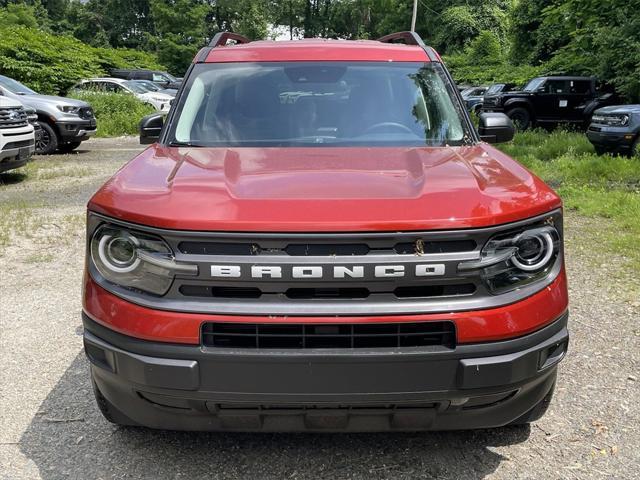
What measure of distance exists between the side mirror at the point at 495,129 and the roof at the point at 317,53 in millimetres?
552

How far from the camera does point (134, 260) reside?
222 centimetres

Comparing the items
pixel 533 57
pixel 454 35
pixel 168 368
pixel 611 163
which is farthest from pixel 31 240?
pixel 454 35

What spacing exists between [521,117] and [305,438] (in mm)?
17749

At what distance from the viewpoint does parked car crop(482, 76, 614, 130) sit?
18.2 metres

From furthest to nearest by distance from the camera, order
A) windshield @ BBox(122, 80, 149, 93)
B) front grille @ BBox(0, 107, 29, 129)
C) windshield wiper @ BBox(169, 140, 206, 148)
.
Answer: windshield @ BBox(122, 80, 149, 93) < front grille @ BBox(0, 107, 29, 129) < windshield wiper @ BBox(169, 140, 206, 148)

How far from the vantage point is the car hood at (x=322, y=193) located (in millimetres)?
2113

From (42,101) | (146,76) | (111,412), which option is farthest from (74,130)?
(146,76)

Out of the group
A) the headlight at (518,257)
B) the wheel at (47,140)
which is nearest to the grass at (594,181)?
the headlight at (518,257)

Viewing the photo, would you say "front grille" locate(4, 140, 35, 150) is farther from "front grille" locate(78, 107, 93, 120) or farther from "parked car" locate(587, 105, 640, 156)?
"parked car" locate(587, 105, 640, 156)

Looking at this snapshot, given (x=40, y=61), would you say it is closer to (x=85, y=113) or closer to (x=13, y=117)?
(x=85, y=113)

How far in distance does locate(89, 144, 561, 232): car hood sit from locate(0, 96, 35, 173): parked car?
23.6 ft

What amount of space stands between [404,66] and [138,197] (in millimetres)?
2062

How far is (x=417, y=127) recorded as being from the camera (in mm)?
3379

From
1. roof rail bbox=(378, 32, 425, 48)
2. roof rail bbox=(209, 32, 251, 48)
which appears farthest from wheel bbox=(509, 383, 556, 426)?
roof rail bbox=(209, 32, 251, 48)
